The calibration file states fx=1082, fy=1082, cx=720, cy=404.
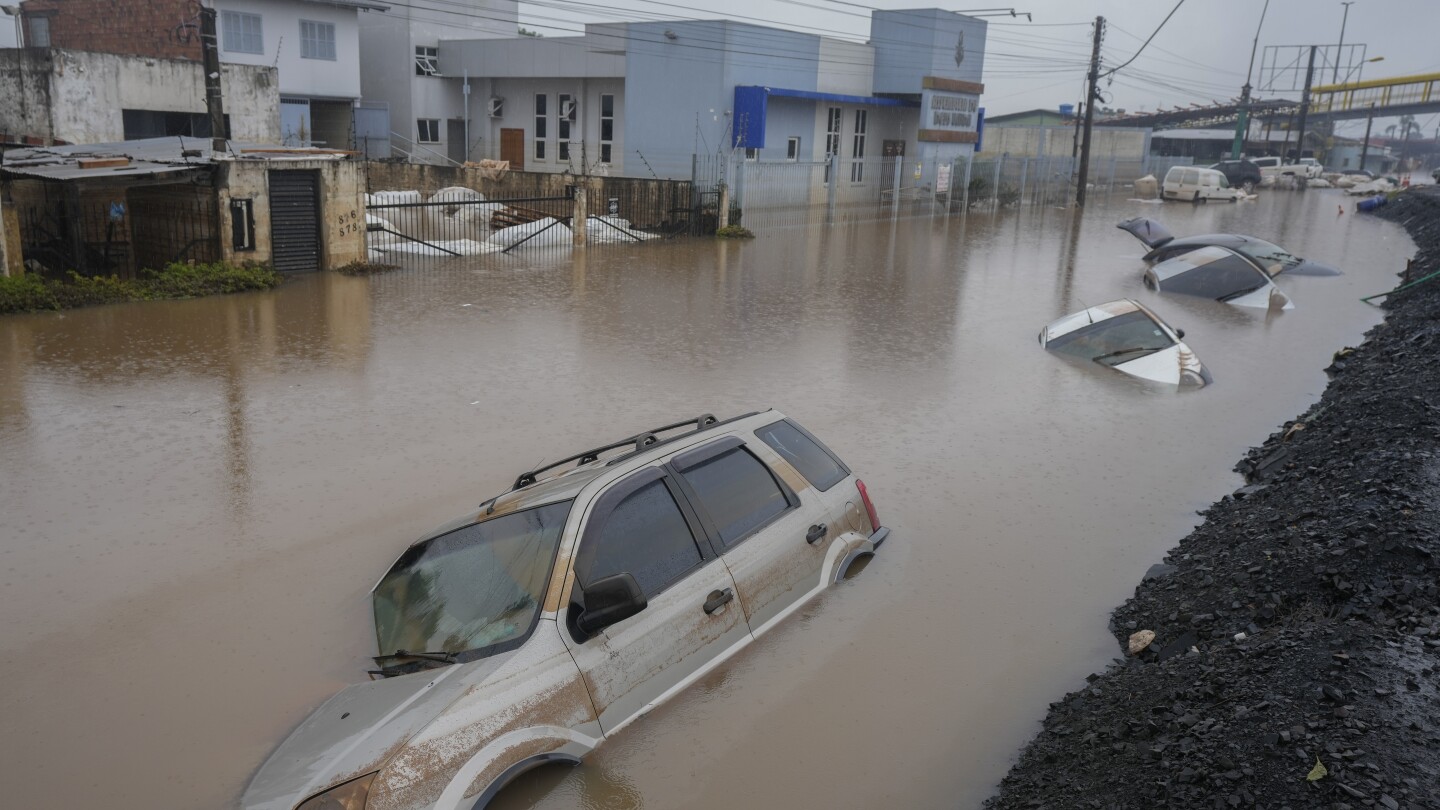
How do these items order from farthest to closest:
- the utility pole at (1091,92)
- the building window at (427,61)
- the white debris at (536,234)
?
the utility pole at (1091,92) < the building window at (427,61) < the white debris at (536,234)

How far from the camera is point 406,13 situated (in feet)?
136

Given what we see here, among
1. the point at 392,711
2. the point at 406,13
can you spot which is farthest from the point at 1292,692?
the point at 406,13

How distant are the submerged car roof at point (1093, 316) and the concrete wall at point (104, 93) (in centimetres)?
2417

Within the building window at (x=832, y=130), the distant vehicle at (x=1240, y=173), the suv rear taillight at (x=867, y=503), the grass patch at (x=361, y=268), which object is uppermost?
the building window at (x=832, y=130)

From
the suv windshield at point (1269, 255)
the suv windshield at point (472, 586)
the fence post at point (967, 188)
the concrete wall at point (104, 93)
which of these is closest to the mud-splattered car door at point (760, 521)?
the suv windshield at point (472, 586)

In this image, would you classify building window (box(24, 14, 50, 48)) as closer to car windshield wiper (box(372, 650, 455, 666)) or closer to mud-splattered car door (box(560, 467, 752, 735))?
car windshield wiper (box(372, 650, 455, 666))

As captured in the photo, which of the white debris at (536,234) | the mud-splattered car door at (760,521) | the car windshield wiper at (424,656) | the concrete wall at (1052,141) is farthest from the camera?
the concrete wall at (1052,141)

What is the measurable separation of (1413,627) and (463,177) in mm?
30288

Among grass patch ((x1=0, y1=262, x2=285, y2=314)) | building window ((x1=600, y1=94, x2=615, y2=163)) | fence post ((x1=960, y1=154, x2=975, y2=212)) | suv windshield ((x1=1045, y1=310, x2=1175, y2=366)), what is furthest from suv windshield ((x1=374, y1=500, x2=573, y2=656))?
fence post ((x1=960, y1=154, x2=975, y2=212))

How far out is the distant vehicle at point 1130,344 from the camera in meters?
14.0

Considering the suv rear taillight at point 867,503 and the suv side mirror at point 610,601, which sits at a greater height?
the suv side mirror at point 610,601

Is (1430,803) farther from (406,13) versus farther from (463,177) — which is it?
(406,13)

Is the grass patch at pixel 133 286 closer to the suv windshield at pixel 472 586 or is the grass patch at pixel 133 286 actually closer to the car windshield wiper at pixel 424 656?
the suv windshield at pixel 472 586

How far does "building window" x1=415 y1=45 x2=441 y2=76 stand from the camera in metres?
41.7
